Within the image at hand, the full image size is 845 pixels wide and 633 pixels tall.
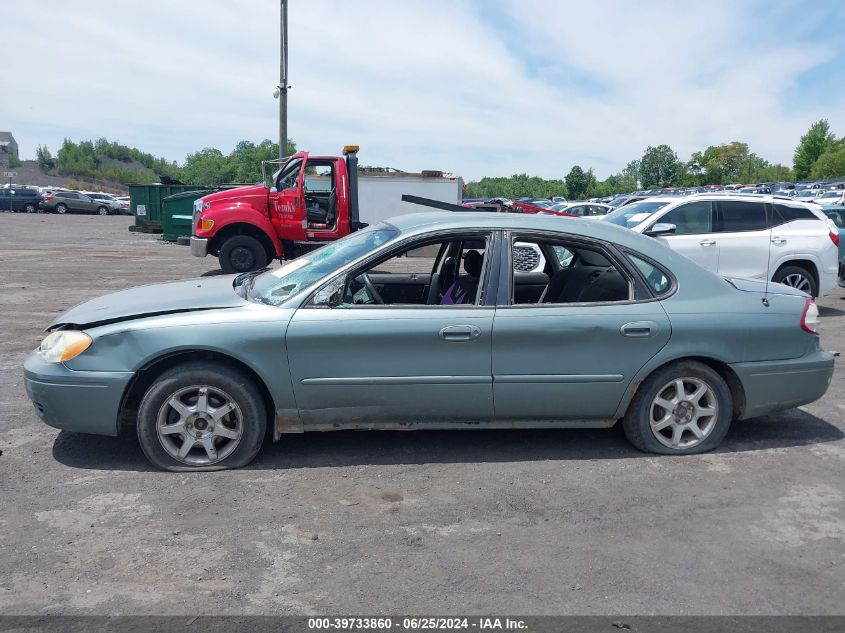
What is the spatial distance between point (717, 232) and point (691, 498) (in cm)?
663

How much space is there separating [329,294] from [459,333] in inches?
32.3

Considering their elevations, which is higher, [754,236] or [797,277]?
[754,236]

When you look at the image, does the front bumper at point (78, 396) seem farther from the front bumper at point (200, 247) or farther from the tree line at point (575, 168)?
the tree line at point (575, 168)

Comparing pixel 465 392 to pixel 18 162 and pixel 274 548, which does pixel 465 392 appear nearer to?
pixel 274 548

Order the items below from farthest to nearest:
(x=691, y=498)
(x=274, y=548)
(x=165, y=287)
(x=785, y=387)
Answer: (x=165, y=287)
(x=785, y=387)
(x=691, y=498)
(x=274, y=548)

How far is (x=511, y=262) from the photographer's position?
15.3 ft

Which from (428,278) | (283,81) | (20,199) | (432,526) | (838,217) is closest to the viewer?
(432,526)

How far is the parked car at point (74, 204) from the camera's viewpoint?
146 ft

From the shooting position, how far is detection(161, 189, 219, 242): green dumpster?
20641 mm

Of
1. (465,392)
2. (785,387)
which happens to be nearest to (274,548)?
(465,392)

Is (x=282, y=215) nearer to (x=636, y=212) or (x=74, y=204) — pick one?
(x=636, y=212)

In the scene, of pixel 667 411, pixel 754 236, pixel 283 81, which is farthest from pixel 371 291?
A: pixel 283 81

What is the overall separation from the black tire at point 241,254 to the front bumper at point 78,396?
9149 millimetres

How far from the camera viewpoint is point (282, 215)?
1351cm
